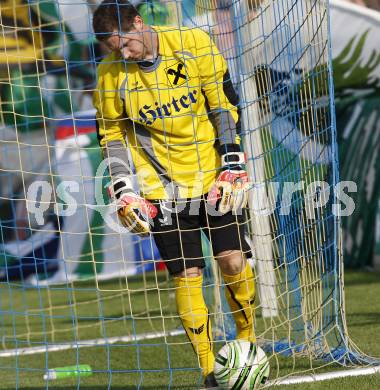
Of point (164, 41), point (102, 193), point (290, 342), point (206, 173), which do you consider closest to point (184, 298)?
point (206, 173)

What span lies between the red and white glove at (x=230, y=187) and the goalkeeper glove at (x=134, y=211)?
317mm

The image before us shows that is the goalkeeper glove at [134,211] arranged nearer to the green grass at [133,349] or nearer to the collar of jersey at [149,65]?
the green grass at [133,349]

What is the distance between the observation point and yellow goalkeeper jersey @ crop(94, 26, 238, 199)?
14.5 ft

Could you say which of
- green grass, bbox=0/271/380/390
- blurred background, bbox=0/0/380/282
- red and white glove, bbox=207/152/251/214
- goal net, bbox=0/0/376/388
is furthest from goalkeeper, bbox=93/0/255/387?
blurred background, bbox=0/0/380/282

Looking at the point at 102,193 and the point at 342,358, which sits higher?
the point at 102,193

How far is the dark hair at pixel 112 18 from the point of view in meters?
4.21

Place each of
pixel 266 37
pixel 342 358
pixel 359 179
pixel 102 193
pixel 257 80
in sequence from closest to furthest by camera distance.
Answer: pixel 342 358 → pixel 266 37 → pixel 257 80 → pixel 102 193 → pixel 359 179

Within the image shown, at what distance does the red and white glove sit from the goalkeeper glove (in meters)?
0.32

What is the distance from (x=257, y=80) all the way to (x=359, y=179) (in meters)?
4.08

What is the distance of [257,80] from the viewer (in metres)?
5.45

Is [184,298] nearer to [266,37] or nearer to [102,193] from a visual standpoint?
[266,37]

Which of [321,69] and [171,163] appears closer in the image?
[171,163]

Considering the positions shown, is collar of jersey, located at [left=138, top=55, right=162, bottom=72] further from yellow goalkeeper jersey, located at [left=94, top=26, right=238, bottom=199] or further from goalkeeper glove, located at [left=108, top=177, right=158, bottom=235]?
goalkeeper glove, located at [left=108, top=177, right=158, bottom=235]

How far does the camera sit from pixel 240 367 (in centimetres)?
412
